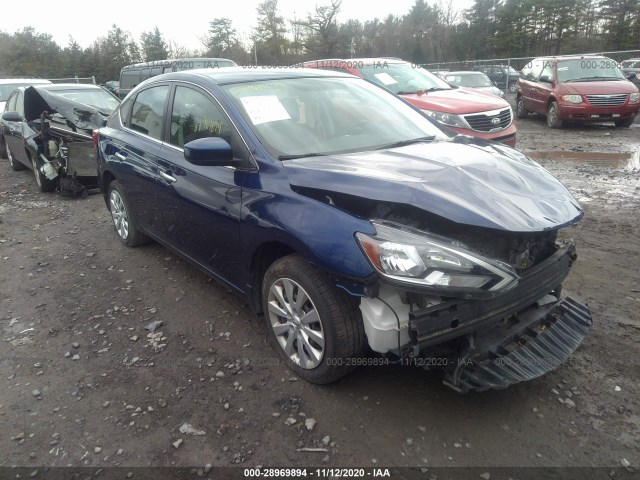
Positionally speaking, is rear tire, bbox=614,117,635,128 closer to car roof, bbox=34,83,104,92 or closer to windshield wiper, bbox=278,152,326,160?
windshield wiper, bbox=278,152,326,160

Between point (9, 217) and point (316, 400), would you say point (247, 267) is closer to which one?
point (316, 400)

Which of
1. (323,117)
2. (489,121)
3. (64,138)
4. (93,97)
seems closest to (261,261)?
(323,117)

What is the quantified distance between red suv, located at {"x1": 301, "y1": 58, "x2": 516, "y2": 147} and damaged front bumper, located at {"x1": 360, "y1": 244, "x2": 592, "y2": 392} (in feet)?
15.2

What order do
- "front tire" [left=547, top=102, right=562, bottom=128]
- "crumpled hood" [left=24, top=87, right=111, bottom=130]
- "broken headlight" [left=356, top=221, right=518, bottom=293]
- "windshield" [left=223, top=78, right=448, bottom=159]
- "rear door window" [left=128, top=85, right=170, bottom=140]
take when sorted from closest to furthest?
"broken headlight" [left=356, top=221, right=518, bottom=293] → "windshield" [left=223, top=78, right=448, bottom=159] → "rear door window" [left=128, top=85, right=170, bottom=140] → "crumpled hood" [left=24, top=87, right=111, bottom=130] → "front tire" [left=547, top=102, right=562, bottom=128]

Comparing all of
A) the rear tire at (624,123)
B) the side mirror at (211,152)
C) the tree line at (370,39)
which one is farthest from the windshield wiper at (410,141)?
the tree line at (370,39)

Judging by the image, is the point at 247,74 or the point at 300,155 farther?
the point at 247,74

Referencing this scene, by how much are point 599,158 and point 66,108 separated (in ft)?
30.1

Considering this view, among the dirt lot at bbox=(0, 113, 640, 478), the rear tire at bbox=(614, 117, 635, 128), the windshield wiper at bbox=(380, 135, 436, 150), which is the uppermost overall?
the windshield wiper at bbox=(380, 135, 436, 150)

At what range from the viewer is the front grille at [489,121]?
7.02 meters

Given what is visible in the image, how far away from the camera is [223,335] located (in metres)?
3.45

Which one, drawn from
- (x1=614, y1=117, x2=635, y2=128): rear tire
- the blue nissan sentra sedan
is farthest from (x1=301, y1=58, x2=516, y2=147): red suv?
(x1=614, y1=117, x2=635, y2=128): rear tire

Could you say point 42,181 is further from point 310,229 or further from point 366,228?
point 366,228

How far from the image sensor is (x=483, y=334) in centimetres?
254

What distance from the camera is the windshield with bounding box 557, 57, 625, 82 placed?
1206 centimetres
